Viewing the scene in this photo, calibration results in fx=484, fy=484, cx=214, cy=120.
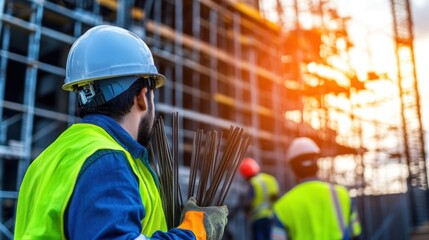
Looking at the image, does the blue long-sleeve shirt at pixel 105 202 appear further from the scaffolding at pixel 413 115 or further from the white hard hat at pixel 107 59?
the scaffolding at pixel 413 115

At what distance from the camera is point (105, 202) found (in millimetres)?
1104

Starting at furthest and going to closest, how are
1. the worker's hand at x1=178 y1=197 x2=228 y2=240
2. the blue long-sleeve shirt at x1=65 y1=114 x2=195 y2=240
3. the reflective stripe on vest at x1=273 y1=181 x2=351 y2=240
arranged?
the reflective stripe on vest at x1=273 y1=181 x2=351 y2=240, the worker's hand at x1=178 y1=197 x2=228 y2=240, the blue long-sleeve shirt at x1=65 y1=114 x2=195 y2=240

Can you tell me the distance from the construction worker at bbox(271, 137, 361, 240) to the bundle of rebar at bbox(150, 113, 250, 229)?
132 cm

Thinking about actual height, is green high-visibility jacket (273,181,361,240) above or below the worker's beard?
below

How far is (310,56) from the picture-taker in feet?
42.8

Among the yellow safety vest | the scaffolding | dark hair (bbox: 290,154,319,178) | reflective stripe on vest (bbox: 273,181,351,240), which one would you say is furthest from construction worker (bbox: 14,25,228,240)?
the scaffolding

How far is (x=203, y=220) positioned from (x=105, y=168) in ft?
1.26

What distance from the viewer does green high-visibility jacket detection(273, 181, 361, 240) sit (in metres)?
2.85

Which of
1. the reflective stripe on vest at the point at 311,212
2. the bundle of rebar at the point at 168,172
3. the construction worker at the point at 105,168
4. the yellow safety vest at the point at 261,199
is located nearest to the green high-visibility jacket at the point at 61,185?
the construction worker at the point at 105,168

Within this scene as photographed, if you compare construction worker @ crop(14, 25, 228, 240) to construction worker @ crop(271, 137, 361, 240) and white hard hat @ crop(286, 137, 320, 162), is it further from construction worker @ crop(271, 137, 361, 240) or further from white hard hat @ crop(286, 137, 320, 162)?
white hard hat @ crop(286, 137, 320, 162)

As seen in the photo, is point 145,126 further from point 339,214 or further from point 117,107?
point 339,214

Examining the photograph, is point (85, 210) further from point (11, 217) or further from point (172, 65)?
point (172, 65)

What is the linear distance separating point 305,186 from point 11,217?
16.2ft

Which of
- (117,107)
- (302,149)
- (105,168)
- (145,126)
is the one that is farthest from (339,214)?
(105,168)
